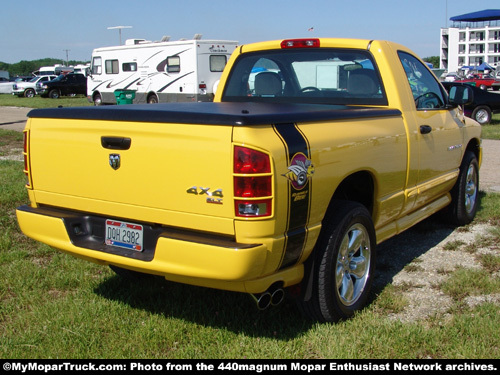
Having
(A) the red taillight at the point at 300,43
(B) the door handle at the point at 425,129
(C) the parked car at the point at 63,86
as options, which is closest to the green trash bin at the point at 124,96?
(C) the parked car at the point at 63,86

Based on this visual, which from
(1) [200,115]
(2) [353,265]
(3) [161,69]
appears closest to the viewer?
(1) [200,115]

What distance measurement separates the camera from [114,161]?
338 cm

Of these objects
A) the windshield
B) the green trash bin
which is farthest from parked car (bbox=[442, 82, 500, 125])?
the green trash bin

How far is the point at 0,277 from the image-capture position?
4648mm

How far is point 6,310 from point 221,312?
1.50 m

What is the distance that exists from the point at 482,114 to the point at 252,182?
53.2ft

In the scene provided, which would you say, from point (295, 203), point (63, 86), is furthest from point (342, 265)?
point (63, 86)

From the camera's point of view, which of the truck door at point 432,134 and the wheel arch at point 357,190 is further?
the truck door at point 432,134

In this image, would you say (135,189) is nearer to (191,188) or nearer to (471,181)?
(191,188)

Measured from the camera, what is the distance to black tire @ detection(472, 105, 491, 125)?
679 inches

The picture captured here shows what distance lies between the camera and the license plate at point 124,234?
3344 millimetres

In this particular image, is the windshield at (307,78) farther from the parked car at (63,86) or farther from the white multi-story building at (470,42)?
the white multi-story building at (470,42)

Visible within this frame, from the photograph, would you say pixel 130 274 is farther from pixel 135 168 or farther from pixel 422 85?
pixel 422 85

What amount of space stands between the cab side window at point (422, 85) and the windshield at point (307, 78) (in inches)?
16.5
